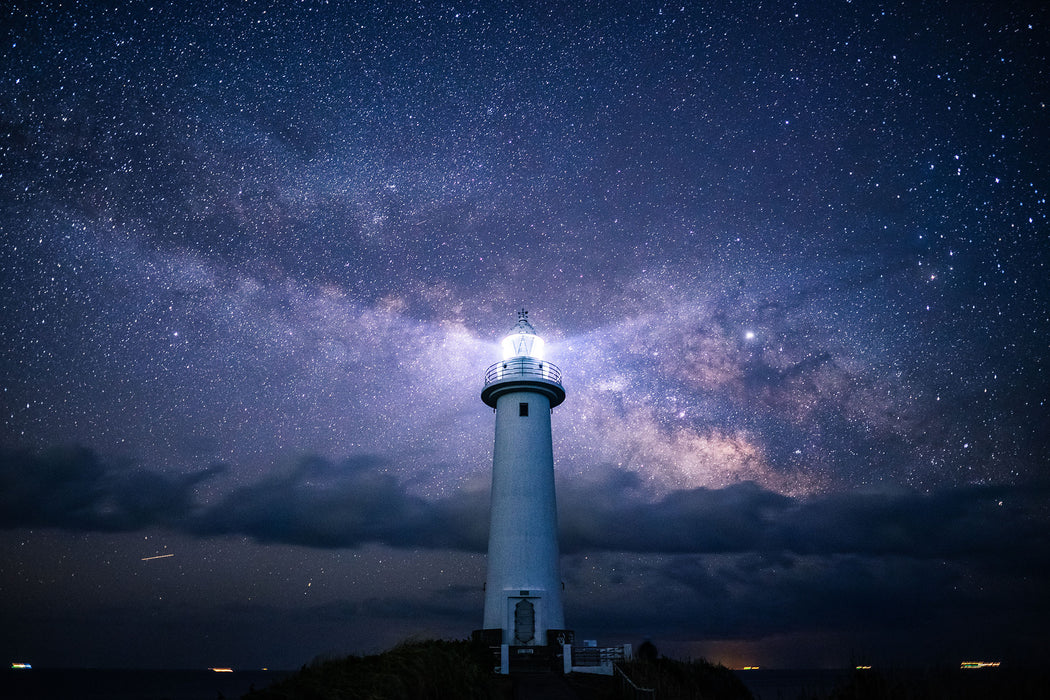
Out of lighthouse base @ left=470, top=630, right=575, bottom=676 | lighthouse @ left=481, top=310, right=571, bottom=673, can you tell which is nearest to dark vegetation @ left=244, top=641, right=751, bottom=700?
lighthouse base @ left=470, top=630, right=575, bottom=676

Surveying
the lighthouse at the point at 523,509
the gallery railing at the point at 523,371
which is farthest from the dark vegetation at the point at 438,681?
the gallery railing at the point at 523,371

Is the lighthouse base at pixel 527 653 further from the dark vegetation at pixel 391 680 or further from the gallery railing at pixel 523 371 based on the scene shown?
the gallery railing at pixel 523 371

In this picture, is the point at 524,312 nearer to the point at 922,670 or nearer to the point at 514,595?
the point at 514,595

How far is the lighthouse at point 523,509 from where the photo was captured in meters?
24.9

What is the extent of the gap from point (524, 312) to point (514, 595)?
43.1 ft

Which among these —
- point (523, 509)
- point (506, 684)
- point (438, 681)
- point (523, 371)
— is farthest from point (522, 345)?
A: point (438, 681)

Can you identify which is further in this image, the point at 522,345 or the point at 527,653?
the point at 522,345

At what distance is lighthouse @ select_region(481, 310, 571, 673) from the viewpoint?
2492cm

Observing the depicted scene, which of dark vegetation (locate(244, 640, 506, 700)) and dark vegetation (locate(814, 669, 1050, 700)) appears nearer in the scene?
dark vegetation (locate(814, 669, 1050, 700))

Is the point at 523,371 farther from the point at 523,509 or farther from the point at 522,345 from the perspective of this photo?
the point at 523,509

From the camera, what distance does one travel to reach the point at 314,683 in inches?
385

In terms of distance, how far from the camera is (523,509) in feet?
86.5

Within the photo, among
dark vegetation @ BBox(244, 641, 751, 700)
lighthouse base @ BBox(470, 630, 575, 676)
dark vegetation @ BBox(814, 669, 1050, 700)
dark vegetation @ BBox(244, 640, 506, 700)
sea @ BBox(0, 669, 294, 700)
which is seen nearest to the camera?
dark vegetation @ BBox(814, 669, 1050, 700)

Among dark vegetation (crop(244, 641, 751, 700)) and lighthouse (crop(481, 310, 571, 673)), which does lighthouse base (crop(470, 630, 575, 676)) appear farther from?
dark vegetation (crop(244, 641, 751, 700))
